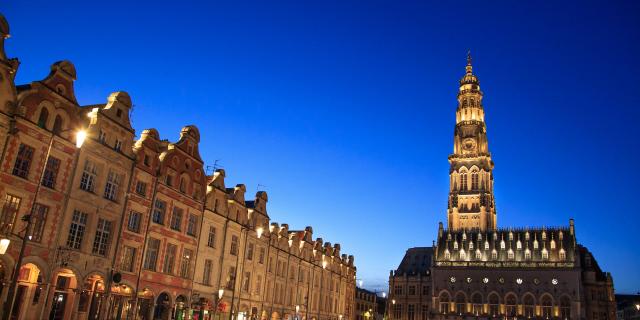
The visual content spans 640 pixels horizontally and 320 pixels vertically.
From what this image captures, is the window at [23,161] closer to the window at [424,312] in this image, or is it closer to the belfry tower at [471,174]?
the window at [424,312]

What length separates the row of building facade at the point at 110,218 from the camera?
3162cm

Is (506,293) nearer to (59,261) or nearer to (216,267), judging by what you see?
(216,267)

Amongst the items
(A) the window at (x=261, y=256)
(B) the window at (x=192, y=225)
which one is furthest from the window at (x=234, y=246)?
(B) the window at (x=192, y=225)

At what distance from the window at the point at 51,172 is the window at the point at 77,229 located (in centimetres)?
266

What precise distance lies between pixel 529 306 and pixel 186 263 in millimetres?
71967

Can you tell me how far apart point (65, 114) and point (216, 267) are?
21.4 meters

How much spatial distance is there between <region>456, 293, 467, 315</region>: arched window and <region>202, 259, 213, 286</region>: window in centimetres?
6458

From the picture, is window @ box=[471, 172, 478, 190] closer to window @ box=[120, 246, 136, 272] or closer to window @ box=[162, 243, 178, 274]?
window @ box=[162, 243, 178, 274]

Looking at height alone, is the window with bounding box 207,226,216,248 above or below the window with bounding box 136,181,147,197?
below

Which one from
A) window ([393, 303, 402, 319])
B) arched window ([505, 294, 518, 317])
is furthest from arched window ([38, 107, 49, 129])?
window ([393, 303, 402, 319])

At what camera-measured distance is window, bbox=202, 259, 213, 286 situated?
48156mm

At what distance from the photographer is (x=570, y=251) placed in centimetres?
9700

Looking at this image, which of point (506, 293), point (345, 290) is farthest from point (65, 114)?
point (506, 293)

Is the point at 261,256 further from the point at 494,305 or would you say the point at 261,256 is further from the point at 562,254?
the point at 562,254
